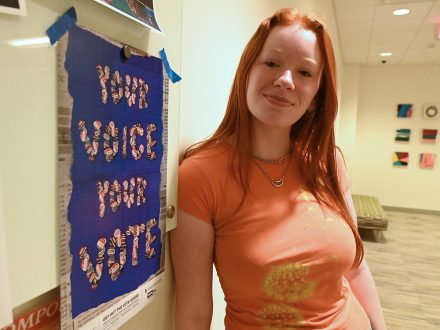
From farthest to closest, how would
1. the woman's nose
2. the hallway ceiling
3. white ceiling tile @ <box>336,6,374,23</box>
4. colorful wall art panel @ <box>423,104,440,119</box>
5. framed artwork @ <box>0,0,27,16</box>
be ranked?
colorful wall art panel @ <box>423,104,440,119</box>
white ceiling tile @ <box>336,6,374,23</box>
the hallway ceiling
the woman's nose
framed artwork @ <box>0,0,27,16</box>

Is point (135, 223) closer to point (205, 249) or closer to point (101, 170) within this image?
point (101, 170)

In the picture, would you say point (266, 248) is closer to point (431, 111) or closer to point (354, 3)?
point (354, 3)

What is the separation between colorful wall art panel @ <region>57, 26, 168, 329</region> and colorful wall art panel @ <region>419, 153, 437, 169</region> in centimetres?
695

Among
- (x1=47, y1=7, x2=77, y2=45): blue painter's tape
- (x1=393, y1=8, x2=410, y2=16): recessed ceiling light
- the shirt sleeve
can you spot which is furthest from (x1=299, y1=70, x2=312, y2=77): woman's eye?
(x1=393, y1=8, x2=410, y2=16): recessed ceiling light

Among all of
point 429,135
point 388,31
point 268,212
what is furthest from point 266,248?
point 429,135

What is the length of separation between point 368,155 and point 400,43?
2.33 meters

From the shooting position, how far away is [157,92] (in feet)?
2.03

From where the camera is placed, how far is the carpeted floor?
287 cm

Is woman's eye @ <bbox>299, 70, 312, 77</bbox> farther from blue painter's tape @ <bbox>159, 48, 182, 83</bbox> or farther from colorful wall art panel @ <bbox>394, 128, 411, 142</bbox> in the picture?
colorful wall art panel @ <bbox>394, 128, 411, 142</bbox>

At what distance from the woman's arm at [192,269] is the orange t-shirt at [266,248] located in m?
0.03

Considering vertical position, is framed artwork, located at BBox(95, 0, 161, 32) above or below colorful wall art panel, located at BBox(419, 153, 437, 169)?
above

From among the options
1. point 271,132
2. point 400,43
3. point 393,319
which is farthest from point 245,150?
point 400,43

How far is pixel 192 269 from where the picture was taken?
752 mm

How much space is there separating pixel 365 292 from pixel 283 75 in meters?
0.76
